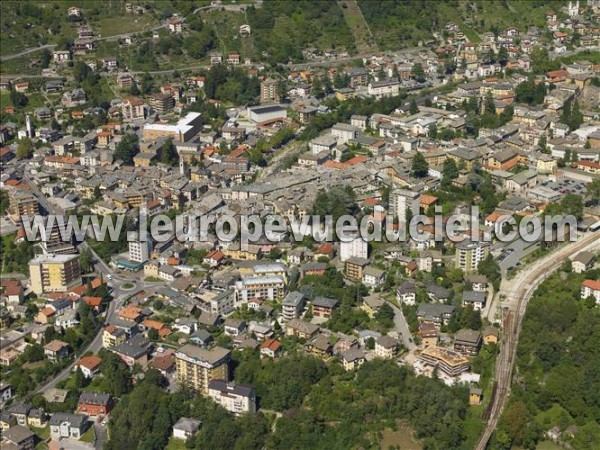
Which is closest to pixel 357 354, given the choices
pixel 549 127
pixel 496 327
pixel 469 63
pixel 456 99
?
pixel 496 327

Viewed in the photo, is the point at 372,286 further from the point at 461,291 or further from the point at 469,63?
the point at 469,63

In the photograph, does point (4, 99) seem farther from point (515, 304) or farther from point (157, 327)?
point (515, 304)

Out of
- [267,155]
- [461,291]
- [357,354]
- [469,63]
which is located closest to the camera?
[357,354]

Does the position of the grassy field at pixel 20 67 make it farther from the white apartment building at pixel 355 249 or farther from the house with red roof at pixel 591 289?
the house with red roof at pixel 591 289

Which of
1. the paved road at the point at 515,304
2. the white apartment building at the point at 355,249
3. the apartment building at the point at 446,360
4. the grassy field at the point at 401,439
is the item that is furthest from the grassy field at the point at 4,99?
the grassy field at the point at 401,439

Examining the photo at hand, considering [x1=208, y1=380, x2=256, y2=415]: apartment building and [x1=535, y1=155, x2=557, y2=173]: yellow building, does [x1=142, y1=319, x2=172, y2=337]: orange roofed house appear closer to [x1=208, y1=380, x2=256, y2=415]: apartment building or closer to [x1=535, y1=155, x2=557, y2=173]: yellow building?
[x1=208, y1=380, x2=256, y2=415]: apartment building

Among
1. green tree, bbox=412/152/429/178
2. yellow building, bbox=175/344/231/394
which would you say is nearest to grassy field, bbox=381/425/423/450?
yellow building, bbox=175/344/231/394

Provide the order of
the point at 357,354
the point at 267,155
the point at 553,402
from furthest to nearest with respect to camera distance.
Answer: the point at 267,155 < the point at 357,354 < the point at 553,402
